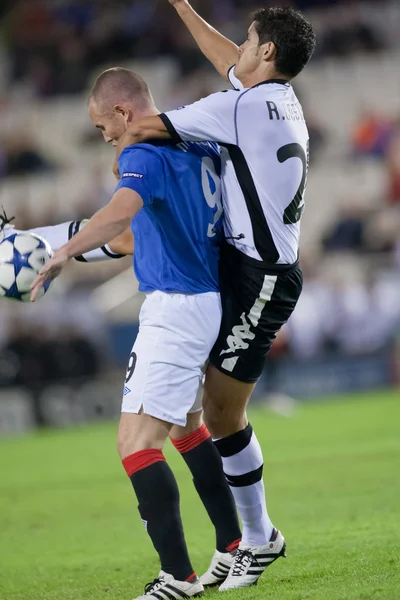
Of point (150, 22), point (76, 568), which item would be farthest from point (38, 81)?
point (76, 568)

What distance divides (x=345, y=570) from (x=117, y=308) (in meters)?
13.0

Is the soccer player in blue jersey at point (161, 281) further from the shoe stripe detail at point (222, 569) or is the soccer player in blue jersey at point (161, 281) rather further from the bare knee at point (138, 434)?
the shoe stripe detail at point (222, 569)

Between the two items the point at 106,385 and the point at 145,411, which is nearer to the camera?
the point at 145,411

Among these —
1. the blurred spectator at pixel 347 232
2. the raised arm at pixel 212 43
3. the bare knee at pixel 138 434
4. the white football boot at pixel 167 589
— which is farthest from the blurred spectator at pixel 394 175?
the white football boot at pixel 167 589

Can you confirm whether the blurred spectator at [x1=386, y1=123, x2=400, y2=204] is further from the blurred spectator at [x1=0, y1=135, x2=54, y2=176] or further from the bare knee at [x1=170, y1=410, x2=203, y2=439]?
the bare knee at [x1=170, y1=410, x2=203, y2=439]

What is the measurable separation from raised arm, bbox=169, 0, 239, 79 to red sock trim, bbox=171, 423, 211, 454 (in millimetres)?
2062

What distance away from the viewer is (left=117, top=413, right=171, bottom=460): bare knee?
15.2ft

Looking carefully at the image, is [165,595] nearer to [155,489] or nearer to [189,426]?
[155,489]

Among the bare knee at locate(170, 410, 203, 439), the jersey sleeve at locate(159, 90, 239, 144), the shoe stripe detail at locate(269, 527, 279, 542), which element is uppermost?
the jersey sleeve at locate(159, 90, 239, 144)

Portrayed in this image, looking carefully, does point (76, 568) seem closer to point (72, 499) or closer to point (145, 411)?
point (145, 411)

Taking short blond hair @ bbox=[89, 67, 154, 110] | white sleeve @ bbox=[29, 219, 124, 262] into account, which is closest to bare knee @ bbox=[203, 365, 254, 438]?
white sleeve @ bbox=[29, 219, 124, 262]

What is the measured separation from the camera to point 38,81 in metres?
25.1

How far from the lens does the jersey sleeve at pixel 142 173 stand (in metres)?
4.61

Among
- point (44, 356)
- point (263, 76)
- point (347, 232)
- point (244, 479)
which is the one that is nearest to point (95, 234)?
point (263, 76)
